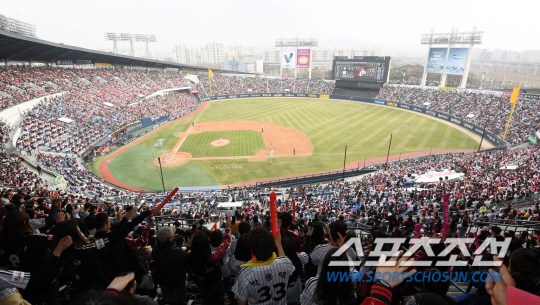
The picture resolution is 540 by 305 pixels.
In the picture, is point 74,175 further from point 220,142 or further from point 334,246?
point 334,246

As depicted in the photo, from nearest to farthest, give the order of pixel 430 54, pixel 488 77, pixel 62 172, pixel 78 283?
pixel 78 283, pixel 62 172, pixel 430 54, pixel 488 77

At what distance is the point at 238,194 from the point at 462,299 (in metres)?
20.5

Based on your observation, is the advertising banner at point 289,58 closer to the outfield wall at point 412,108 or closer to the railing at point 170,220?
the outfield wall at point 412,108

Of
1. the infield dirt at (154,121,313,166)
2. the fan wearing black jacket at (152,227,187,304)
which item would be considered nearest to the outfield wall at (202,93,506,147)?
the infield dirt at (154,121,313,166)

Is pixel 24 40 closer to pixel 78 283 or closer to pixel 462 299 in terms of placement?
pixel 78 283

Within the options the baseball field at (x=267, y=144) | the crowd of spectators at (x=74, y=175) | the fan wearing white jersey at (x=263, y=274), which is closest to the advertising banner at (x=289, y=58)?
the baseball field at (x=267, y=144)

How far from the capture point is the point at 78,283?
4012mm

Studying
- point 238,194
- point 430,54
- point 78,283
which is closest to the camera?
point 78,283

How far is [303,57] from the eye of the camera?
84.6m

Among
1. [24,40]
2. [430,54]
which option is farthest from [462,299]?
[430,54]

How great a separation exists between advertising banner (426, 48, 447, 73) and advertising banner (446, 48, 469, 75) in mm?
1284

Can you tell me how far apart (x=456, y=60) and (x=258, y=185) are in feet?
199

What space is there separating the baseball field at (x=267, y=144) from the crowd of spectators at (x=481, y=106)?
420 centimetres

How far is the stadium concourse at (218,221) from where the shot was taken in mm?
3324
